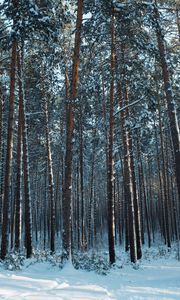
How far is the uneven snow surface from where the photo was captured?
20.8 ft

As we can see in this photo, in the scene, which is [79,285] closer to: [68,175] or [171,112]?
[68,175]

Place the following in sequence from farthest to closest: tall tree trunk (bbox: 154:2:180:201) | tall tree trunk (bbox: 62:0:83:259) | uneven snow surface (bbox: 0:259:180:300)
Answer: tall tree trunk (bbox: 154:2:180:201)
tall tree trunk (bbox: 62:0:83:259)
uneven snow surface (bbox: 0:259:180:300)

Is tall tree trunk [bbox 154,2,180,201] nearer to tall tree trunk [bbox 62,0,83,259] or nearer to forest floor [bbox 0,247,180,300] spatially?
tall tree trunk [bbox 62,0,83,259]

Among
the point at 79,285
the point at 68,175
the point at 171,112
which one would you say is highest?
the point at 171,112

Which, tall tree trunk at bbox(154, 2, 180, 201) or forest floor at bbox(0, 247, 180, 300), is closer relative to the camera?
forest floor at bbox(0, 247, 180, 300)

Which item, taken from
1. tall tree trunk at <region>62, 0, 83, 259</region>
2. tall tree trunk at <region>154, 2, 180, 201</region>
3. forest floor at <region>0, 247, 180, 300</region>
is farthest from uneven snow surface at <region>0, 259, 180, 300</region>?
tall tree trunk at <region>154, 2, 180, 201</region>

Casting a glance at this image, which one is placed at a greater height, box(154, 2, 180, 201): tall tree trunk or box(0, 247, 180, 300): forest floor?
box(154, 2, 180, 201): tall tree trunk

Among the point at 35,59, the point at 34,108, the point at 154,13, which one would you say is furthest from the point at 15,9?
the point at 34,108

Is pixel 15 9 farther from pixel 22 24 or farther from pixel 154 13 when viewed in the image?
pixel 154 13

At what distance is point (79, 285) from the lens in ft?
25.6

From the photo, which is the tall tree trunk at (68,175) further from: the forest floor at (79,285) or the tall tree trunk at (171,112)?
the tall tree trunk at (171,112)

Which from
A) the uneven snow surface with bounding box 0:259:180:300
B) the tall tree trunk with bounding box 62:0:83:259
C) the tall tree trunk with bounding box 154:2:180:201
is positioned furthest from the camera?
the tall tree trunk with bounding box 154:2:180:201

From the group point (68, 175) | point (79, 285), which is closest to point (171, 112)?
point (68, 175)

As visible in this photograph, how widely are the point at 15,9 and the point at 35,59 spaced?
7.37 metres
